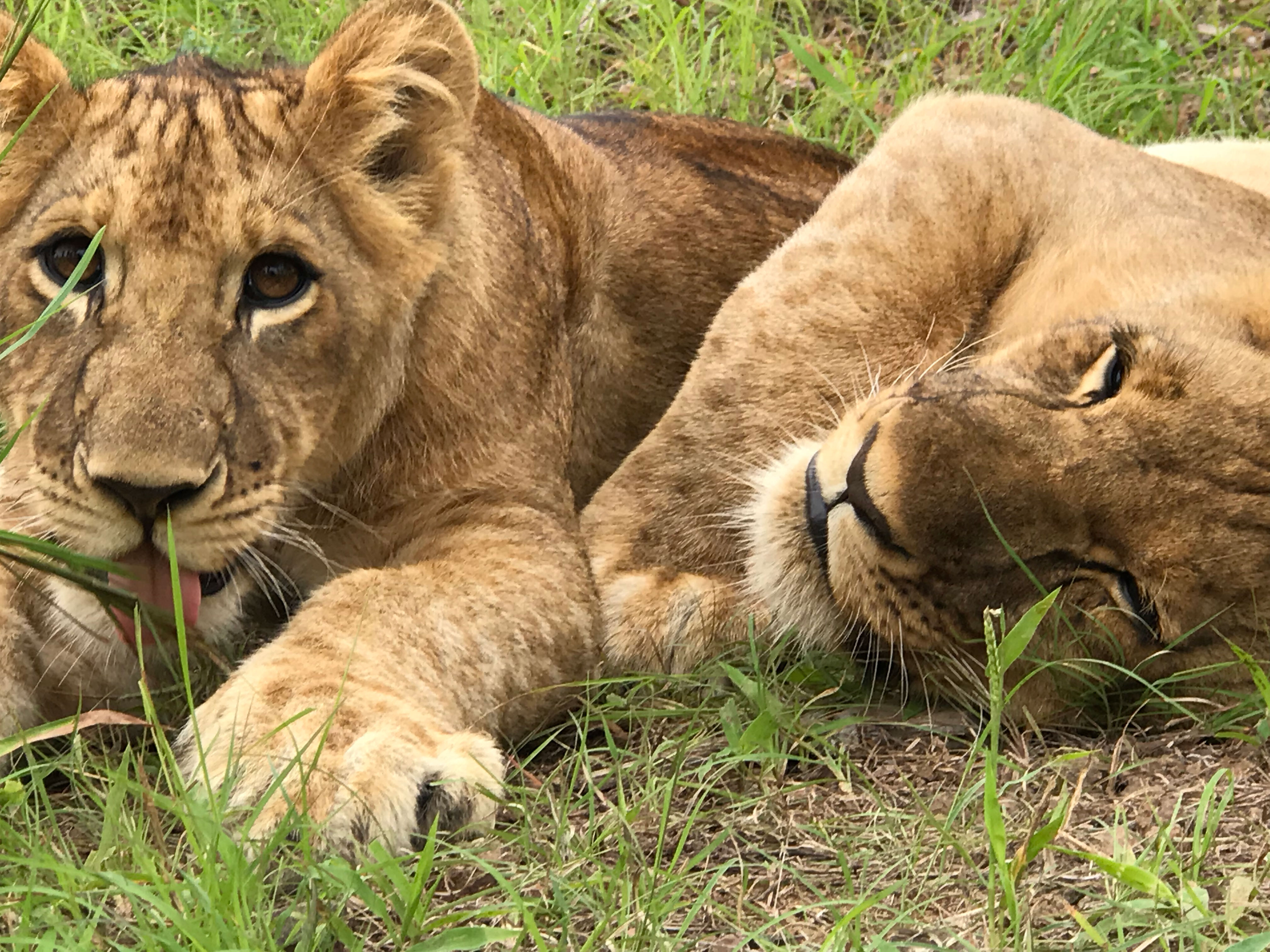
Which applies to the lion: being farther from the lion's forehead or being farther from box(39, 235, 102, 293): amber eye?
box(39, 235, 102, 293): amber eye

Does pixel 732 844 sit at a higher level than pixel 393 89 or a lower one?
lower

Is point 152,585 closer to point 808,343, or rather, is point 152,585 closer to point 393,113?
point 393,113

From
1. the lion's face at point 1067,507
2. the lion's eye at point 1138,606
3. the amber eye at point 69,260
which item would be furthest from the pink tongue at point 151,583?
the lion's eye at point 1138,606

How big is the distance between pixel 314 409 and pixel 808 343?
1.04 m

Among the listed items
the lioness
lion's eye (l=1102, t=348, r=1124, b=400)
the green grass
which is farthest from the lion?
the lioness

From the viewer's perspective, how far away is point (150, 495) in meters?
2.36

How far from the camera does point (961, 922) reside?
6.84 ft

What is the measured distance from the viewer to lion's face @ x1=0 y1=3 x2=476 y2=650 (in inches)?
94.3

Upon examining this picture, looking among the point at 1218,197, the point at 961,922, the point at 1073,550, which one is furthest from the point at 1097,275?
the point at 961,922

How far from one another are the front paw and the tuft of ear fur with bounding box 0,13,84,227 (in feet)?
2.79

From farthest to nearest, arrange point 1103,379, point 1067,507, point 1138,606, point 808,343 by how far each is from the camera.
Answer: point 808,343, point 1103,379, point 1138,606, point 1067,507

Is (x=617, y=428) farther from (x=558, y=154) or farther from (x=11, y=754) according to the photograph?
(x=11, y=754)

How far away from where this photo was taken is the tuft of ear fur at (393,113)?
2.75 meters

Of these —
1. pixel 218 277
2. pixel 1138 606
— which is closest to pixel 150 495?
pixel 218 277
